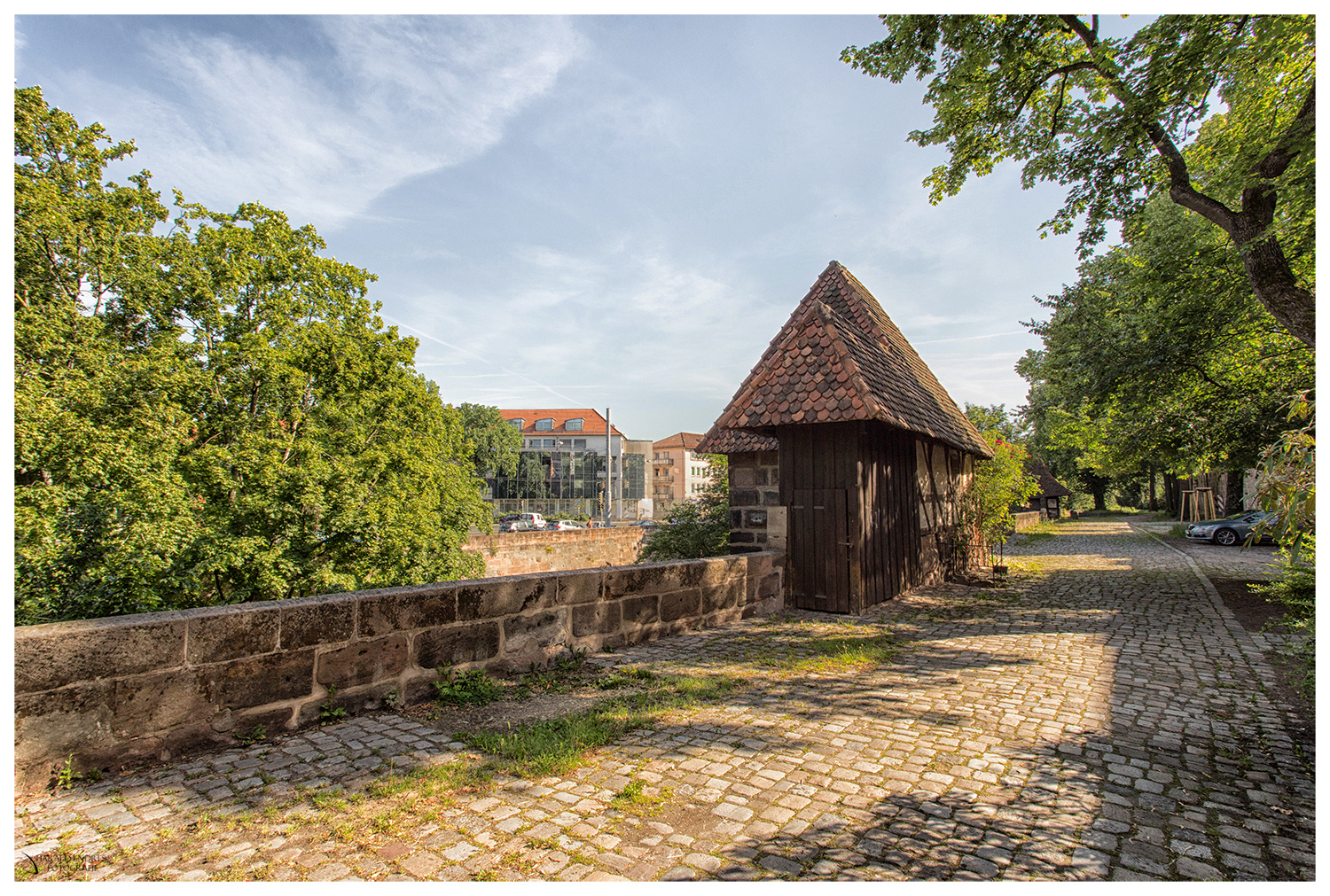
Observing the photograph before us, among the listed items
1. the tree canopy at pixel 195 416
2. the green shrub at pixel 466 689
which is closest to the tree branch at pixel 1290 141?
the green shrub at pixel 466 689

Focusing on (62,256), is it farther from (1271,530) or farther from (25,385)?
(1271,530)

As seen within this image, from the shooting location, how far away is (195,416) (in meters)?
15.5

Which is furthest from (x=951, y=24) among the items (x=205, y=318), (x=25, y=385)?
(x=205, y=318)

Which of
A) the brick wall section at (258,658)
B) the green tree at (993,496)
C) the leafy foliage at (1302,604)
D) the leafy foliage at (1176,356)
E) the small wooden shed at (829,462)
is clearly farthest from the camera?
the green tree at (993,496)

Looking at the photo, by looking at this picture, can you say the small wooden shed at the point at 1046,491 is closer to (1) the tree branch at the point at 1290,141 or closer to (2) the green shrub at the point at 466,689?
(1) the tree branch at the point at 1290,141

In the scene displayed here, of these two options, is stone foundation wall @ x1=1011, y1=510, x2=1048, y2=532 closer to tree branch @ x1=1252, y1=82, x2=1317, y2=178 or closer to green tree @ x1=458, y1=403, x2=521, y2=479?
tree branch @ x1=1252, y1=82, x2=1317, y2=178

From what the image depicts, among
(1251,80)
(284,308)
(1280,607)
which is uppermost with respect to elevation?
(284,308)

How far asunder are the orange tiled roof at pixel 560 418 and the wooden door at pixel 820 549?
77156 mm

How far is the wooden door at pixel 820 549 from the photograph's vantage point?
26.5 ft

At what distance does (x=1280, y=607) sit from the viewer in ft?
28.5

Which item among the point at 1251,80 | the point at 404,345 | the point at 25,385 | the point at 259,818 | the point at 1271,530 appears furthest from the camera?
the point at 404,345

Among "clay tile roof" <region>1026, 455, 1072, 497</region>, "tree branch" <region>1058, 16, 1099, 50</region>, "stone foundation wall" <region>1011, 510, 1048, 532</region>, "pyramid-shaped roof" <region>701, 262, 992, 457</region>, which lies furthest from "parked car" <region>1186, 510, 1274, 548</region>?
"tree branch" <region>1058, 16, 1099, 50</region>

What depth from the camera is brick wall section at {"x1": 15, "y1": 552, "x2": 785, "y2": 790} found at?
288cm

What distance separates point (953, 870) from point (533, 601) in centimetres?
347
